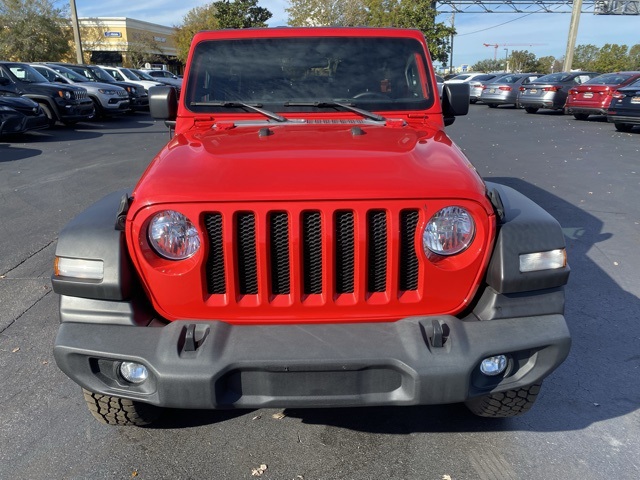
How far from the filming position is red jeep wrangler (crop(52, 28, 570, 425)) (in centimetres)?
216

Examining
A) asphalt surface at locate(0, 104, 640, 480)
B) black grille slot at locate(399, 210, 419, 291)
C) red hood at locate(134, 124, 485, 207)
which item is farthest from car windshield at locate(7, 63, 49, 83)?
black grille slot at locate(399, 210, 419, 291)

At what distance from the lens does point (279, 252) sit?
2305 millimetres

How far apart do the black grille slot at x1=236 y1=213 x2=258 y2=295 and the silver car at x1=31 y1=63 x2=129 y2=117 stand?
15.7 m

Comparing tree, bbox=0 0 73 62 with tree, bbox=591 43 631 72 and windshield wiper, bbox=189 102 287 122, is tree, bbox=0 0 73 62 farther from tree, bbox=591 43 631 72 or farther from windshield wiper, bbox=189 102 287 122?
tree, bbox=591 43 631 72

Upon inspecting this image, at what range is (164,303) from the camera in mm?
2377

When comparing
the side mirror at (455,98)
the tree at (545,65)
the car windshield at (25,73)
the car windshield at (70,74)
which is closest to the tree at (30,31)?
the car windshield at (70,74)

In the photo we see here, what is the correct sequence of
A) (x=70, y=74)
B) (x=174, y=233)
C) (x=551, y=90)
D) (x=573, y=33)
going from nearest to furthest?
1. (x=174, y=233)
2. (x=70, y=74)
3. (x=551, y=90)
4. (x=573, y=33)

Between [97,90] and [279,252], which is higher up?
[279,252]

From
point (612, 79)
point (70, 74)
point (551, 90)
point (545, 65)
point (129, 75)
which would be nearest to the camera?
point (612, 79)

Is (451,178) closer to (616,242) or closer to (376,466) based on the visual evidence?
(376,466)

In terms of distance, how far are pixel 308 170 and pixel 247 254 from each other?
1.43ft

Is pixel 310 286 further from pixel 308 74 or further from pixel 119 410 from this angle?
pixel 308 74

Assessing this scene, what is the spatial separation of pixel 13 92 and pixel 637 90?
48.3 feet

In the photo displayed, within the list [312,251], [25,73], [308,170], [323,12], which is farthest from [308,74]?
[323,12]
